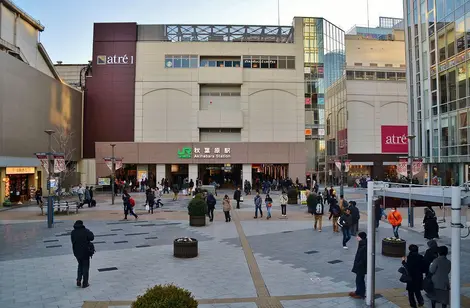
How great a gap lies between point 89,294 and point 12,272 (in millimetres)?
3553

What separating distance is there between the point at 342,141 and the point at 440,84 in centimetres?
2669

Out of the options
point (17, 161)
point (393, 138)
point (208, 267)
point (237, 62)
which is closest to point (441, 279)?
point (208, 267)

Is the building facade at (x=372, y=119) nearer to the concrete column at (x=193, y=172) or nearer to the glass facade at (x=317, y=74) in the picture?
the glass facade at (x=317, y=74)

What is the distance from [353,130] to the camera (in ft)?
195

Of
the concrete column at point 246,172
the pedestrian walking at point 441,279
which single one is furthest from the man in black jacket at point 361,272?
the concrete column at point 246,172

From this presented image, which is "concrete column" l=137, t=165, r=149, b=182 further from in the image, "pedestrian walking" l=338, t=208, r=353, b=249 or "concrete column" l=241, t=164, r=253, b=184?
"pedestrian walking" l=338, t=208, r=353, b=249

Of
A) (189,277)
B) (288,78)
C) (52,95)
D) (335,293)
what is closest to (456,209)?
(335,293)

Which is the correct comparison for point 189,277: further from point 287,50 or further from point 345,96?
point 345,96

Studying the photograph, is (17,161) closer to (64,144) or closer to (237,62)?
(64,144)

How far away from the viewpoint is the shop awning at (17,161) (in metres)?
31.4

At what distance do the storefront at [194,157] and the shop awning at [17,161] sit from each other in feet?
41.8

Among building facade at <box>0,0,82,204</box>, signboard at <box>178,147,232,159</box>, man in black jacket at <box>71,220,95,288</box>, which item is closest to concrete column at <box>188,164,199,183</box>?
signboard at <box>178,147,232,159</box>

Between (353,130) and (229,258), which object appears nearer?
(229,258)

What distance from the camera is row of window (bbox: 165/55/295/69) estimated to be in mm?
50062
